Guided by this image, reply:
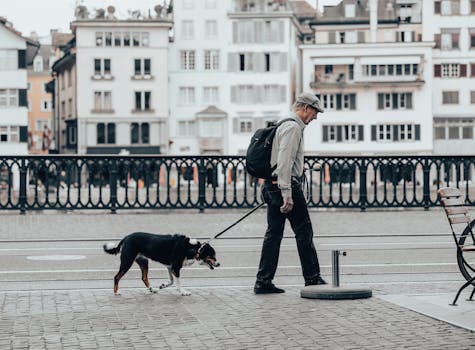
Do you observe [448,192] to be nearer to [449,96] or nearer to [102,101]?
[102,101]

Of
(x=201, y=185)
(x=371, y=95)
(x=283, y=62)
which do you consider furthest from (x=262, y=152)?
(x=371, y=95)

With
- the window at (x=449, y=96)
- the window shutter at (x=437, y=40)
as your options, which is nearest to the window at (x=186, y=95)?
the window shutter at (x=437, y=40)

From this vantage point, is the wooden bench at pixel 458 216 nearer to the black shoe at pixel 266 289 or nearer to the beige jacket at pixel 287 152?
the beige jacket at pixel 287 152

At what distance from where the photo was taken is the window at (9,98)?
96.7 metres

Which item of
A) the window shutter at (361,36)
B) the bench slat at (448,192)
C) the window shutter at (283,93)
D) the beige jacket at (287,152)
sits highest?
the window shutter at (361,36)

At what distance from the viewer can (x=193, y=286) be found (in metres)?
13.0

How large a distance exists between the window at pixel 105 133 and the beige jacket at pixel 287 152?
94.6m

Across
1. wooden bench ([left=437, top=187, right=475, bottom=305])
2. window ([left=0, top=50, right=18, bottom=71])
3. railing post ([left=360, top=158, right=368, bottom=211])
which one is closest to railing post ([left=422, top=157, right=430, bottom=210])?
railing post ([left=360, top=158, right=368, bottom=211])

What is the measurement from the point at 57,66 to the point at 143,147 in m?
17.6

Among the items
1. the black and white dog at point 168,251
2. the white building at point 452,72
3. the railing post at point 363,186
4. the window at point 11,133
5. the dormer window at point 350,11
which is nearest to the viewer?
the black and white dog at point 168,251

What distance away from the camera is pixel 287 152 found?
468 inches

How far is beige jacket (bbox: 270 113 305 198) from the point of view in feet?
39.0

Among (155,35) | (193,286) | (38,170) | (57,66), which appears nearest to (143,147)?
(155,35)

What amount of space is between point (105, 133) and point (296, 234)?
9468cm
